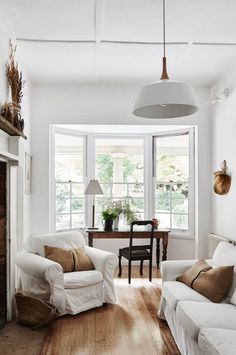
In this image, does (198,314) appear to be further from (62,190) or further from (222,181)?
(62,190)

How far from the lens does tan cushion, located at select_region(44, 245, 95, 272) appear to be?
13.4ft

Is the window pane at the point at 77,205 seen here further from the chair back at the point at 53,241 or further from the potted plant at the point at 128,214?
the chair back at the point at 53,241

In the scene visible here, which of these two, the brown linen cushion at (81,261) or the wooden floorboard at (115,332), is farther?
the brown linen cushion at (81,261)

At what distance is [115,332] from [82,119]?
123 inches

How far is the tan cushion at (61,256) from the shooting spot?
4088mm

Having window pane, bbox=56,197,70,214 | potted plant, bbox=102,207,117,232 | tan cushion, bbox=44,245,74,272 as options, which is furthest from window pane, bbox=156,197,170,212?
tan cushion, bbox=44,245,74,272

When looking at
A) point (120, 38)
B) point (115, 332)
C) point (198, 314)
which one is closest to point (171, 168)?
point (120, 38)

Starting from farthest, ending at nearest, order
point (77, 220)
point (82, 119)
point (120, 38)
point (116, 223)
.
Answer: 1. point (77, 220)
2. point (116, 223)
3. point (82, 119)
4. point (120, 38)

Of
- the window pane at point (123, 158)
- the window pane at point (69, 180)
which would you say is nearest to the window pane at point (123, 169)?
the window pane at point (123, 158)

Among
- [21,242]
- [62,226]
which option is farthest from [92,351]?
[62,226]

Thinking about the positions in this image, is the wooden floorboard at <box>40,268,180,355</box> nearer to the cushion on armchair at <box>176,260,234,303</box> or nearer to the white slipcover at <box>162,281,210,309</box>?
the white slipcover at <box>162,281,210,309</box>

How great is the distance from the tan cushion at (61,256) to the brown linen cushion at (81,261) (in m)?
0.06

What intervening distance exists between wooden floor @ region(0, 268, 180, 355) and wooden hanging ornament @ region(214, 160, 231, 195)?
1.72 metres

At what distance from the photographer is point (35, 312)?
3.46 meters
